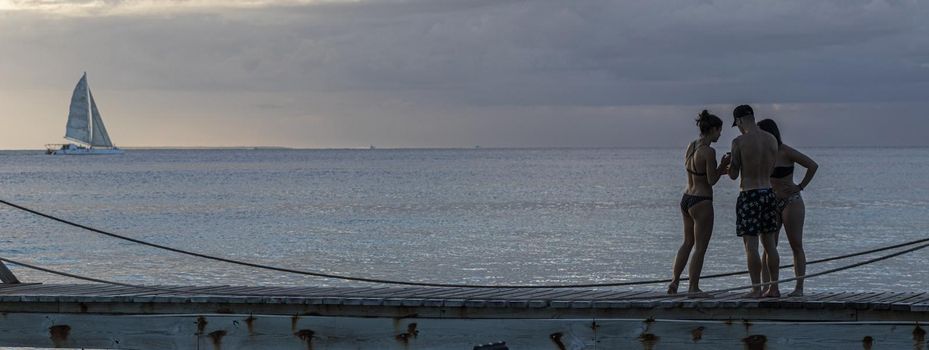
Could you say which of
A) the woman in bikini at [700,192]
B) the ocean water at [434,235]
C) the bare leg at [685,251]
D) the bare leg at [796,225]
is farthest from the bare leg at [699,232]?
the ocean water at [434,235]

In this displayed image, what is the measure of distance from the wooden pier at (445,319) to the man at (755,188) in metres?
0.51

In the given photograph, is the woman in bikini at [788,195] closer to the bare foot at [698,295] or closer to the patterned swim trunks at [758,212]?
the patterned swim trunks at [758,212]

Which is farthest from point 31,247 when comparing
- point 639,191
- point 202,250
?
point 639,191

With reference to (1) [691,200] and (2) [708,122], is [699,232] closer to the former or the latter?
(1) [691,200]

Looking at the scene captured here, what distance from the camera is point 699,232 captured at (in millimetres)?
11328

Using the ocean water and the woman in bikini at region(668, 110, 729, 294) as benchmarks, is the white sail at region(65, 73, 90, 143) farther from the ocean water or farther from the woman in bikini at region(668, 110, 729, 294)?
the woman in bikini at region(668, 110, 729, 294)

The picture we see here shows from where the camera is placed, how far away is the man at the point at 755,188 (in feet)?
35.4

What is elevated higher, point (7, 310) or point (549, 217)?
point (549, 217)

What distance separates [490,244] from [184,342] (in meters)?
22.4

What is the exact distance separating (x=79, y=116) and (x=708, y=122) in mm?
133333

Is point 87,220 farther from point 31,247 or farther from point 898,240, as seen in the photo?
point 898,240

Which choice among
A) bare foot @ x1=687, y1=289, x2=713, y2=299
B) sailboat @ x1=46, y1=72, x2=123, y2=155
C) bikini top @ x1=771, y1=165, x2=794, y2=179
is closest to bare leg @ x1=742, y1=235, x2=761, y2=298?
bare foot @ x1=687, y1=289, x2=713, y2=299

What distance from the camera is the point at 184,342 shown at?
1099cm

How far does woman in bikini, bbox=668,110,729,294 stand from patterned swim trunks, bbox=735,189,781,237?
0.31 metres
